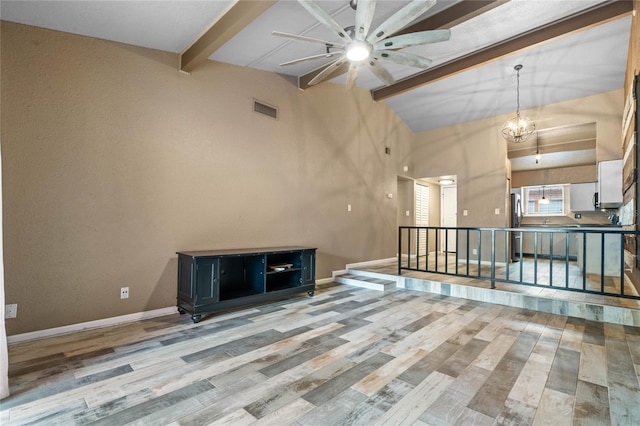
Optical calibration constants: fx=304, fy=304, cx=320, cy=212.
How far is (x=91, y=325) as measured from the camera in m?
3.09

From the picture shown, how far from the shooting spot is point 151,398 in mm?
1897

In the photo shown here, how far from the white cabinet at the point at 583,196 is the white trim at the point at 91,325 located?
8634 millimetres

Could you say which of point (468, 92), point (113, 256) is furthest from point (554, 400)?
point (468, 92)

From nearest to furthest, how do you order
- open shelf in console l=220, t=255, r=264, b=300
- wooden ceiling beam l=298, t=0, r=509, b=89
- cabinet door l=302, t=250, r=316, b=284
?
1. wooden ceiling beam l=298, t=0, r=509, b=89
2. open shelf in console l=220, t=255, r=264, b=300
3. cabinet door l=302, t=250, r=316, b=284

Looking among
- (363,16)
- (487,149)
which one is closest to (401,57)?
(363,16)

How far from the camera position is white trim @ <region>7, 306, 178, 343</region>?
2.76m

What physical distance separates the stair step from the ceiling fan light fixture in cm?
341

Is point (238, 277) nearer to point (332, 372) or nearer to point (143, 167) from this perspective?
point (143, 167)

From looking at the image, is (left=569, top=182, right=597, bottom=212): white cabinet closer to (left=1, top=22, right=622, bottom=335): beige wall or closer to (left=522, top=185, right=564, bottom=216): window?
(left=522, top=185, right=564, bottom=216): window

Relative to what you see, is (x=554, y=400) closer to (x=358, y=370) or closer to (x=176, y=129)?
(x=358, y=370)

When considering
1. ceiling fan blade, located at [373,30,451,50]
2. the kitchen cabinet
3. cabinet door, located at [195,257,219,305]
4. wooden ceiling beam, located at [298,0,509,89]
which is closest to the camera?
ceiling fan blade, located at [373,30,451,50]

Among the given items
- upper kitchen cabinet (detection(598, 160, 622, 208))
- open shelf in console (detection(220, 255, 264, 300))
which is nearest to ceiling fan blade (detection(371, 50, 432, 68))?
open shelf in console (detection(220, 255, 264, 300))

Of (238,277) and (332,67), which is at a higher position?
(332,67)

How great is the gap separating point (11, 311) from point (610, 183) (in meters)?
8.06
